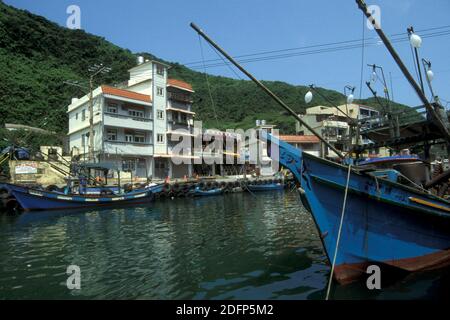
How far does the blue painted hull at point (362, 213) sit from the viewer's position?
784 cm

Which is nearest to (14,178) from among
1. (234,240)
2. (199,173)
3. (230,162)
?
(234,240)

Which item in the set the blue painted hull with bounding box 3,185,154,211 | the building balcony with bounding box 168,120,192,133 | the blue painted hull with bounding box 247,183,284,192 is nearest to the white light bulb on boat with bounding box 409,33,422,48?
the blue painted hull with bounding box 3,185,154,211

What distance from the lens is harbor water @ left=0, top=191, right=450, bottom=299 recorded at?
299 inches

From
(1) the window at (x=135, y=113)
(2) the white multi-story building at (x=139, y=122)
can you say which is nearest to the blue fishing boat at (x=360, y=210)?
(2) the white multi-story building at (x=139, y=122)

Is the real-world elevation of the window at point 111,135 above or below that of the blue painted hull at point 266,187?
above

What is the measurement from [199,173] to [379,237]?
42353 mm

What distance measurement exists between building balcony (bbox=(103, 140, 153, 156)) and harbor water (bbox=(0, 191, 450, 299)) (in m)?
20.3

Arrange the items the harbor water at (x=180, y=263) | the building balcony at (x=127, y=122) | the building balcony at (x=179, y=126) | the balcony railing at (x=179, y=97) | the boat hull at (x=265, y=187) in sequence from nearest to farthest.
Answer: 1. the harbor water at (x=180, y=263)
2. the building balcony at (x=127, y=122)
3. the boat hull at (x=265, y=187)
4. the building balcony at (x=179, y=126)
5. the balcony railing at (x=179, y=97)

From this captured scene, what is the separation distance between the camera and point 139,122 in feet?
133

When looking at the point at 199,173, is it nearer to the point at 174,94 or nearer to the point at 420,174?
the point at 174,94

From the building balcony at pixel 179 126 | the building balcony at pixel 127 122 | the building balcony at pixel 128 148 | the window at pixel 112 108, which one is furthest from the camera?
the building balcony at pixel 179 126

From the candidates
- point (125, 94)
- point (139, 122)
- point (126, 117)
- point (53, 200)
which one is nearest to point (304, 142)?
point (139, 122)

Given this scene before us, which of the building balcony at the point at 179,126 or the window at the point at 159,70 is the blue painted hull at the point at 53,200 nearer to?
the building balcony at the point at 179,126

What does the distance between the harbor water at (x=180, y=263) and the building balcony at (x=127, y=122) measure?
21.4m
